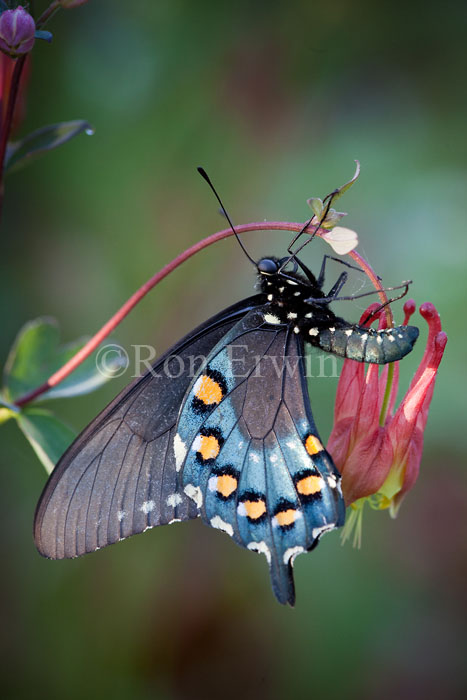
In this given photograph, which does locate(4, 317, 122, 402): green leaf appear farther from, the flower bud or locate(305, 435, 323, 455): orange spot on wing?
the flower bud

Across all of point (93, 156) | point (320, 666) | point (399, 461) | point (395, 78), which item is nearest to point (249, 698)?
point (320, 666)

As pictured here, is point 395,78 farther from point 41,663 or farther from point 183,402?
point 41,663

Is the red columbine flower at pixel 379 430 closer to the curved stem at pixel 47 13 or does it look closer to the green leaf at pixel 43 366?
the green leaf at pixel 43 366

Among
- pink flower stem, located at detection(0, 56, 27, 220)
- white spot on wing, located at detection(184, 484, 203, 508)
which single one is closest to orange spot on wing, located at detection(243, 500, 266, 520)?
white spot on wing, located at detection(184, 484, 203, 508)

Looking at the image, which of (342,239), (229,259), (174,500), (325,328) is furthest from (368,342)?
(229,259)

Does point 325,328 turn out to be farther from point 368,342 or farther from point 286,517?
point 286,517

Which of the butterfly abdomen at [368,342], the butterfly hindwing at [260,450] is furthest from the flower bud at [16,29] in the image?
the butterfly abdomen at [368,342]
